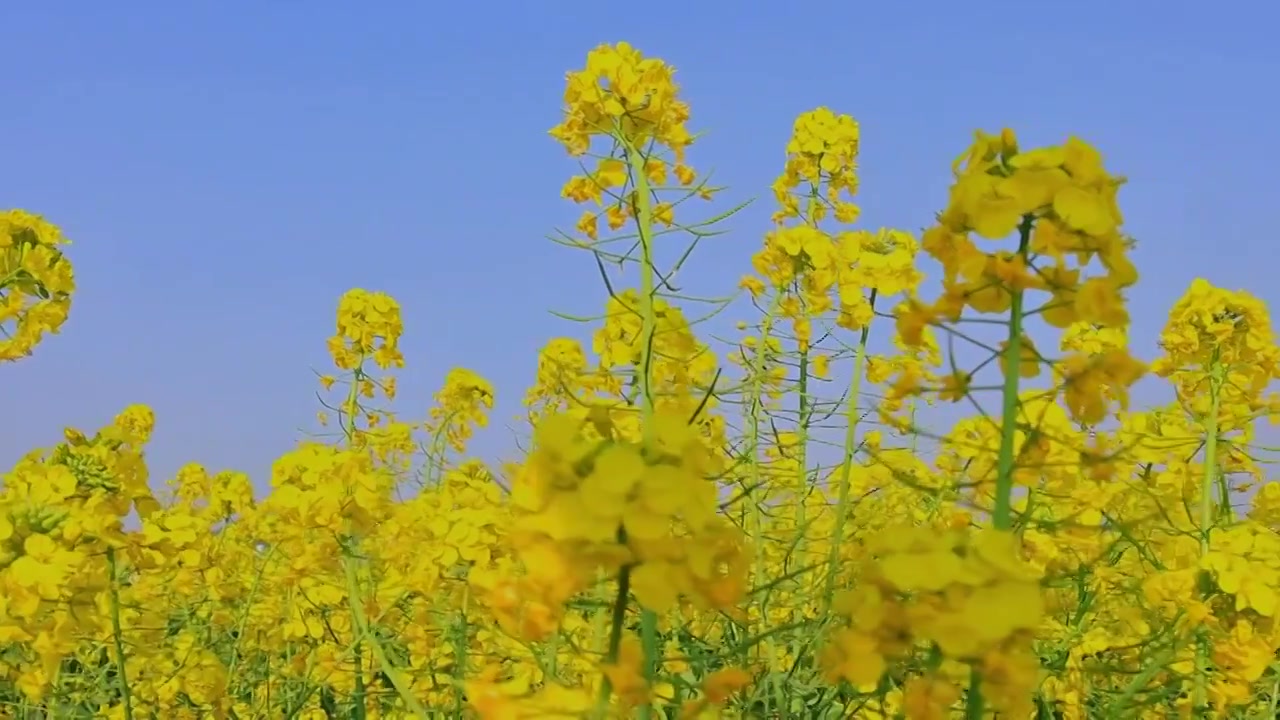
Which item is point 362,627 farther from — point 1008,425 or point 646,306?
point 1008,425

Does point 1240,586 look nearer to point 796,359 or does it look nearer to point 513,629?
point 796,359

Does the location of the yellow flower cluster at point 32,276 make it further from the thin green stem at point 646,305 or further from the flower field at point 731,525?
the thin green stem at point 646,305

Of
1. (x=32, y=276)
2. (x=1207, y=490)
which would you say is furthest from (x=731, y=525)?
(x=32, y=276)

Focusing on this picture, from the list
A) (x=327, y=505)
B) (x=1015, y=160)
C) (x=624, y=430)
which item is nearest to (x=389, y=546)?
(x=327, y=505)

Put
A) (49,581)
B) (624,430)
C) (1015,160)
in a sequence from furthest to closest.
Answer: (49,581) < (624,430) < (1015,160)

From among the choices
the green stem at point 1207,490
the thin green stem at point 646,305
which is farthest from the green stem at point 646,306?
the green stem at point 1207,490

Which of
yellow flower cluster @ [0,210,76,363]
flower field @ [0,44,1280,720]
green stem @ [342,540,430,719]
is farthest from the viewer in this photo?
yellow flower cluster @ [0,210,76,363]

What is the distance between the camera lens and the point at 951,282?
5.18 ft

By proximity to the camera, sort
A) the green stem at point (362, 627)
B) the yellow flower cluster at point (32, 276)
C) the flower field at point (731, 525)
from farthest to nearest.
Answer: the yellow flower cluster at point (32, 276) < the green stem at point (362, 627) < the flower field at point (731, 525)

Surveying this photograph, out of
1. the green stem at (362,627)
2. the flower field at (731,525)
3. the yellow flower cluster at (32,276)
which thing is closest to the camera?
the flower field at (731,525)

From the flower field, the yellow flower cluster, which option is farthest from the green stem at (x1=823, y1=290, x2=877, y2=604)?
the yellow flower cluster

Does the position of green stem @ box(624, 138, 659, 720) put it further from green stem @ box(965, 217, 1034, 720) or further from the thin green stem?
green stem @ box(965, 217, 1034, 720)

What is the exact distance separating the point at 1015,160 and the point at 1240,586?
1.58m

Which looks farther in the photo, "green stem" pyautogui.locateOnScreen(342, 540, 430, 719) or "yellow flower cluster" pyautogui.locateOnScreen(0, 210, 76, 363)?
"yellow flower cluster" pyautogui.locateOnScreen(0, 210, 76, 363)
